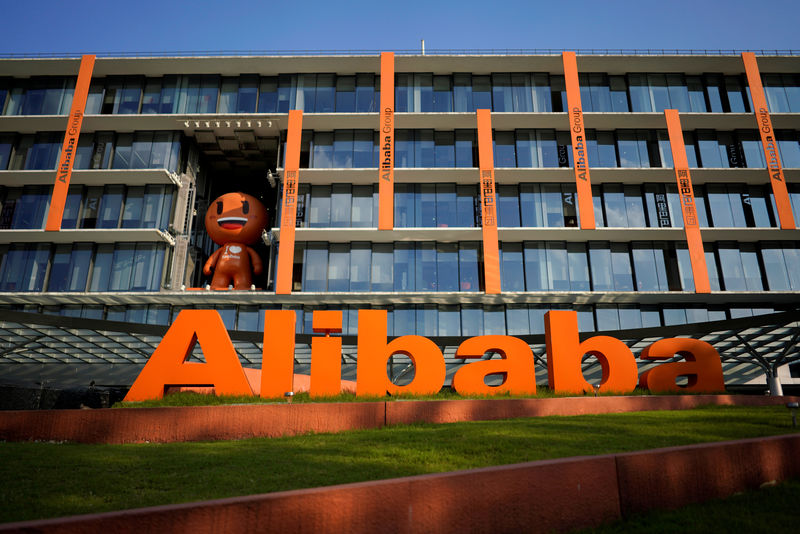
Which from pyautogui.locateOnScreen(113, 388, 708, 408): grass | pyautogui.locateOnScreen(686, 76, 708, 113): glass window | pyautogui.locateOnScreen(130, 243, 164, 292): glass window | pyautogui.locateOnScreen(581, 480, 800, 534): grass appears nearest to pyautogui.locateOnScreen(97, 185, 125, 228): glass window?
pyautogui.locateOnScreen(130, 243, 164, 292): glass window

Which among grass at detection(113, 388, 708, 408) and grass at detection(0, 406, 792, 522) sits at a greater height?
grass at detection(113, 388, 708, 408)

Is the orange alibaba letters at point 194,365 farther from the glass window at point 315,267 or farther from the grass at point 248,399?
the glass window at point 315,267

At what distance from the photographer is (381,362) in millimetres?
16484

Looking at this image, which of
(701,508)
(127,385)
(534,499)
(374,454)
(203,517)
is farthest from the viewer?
(127,385)

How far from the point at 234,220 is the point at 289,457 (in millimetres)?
25604

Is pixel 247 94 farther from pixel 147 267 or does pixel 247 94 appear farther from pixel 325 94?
pixel 147 267

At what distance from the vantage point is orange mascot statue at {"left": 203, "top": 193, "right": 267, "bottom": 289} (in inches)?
1245

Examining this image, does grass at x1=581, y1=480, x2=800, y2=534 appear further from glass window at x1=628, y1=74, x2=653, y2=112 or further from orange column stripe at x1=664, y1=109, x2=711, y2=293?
glass window at x1=628, y1=74, x2=653, y2=112

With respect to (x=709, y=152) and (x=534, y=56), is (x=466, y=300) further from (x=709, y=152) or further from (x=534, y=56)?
(x=709, y=152)

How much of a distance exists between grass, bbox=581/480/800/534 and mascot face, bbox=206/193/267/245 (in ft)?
96.3

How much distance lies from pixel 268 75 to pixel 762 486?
3493 cm

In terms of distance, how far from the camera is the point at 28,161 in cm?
3422

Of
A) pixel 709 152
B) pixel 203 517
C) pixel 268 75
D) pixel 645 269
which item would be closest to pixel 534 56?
pixel 709 152

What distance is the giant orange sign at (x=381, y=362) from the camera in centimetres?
1537
